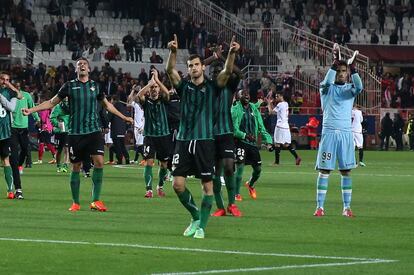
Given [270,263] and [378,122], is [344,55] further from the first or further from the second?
[270,263]

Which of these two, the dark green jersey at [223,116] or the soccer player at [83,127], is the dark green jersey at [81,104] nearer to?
the soccer player at [83,127]

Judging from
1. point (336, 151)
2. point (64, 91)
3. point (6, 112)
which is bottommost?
point (336, 151)

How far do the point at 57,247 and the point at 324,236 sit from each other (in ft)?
12.3

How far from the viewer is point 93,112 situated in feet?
71.4

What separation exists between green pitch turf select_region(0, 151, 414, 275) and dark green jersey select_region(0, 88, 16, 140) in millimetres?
1272

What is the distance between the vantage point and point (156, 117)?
86.2 feet

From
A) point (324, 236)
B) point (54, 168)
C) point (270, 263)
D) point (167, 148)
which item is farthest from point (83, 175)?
point (270, 263)

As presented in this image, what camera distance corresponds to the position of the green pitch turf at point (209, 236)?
1360cm

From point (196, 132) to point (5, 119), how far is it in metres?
7.78

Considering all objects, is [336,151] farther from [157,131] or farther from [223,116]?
[157,131]

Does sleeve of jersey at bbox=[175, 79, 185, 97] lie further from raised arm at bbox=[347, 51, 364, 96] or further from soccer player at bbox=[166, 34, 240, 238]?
raised arm at bbox=[347, 51, 364, 96]

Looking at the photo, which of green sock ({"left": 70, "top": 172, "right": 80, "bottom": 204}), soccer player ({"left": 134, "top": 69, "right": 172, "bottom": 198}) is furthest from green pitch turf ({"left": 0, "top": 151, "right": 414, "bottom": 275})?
soccer player ({"left": 134, "top": 69, "right": 172, "bottom": 198})

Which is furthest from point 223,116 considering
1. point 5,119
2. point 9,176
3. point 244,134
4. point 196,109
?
point 9,176

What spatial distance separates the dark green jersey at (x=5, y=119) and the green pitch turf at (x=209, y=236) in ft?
4.17
